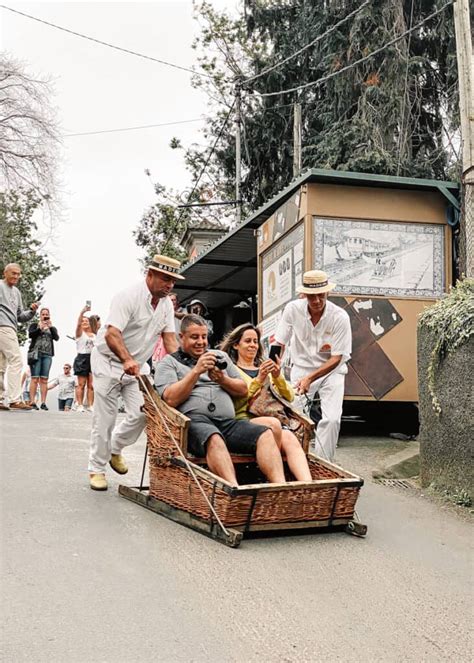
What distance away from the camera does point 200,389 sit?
608 centimetres

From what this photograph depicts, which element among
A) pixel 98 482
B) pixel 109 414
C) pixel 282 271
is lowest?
pixel 98 482

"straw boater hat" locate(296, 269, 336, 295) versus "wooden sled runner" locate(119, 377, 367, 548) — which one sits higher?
"straw boater hat" locate(296, 269, 336, 295)

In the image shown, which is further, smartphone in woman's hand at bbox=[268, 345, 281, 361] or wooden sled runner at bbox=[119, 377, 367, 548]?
smartphone in woman's hand at bbox=[268, 345, 281, 361]

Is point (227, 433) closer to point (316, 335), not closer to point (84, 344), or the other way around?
point (316, 335)

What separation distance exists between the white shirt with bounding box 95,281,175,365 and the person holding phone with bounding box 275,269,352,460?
1.10 m

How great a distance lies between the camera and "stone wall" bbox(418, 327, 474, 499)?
6.86 m

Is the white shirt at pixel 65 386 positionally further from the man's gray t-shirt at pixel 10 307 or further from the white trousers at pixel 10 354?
the man's gray t-shirt at pixel 10 307

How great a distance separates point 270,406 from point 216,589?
203 cm

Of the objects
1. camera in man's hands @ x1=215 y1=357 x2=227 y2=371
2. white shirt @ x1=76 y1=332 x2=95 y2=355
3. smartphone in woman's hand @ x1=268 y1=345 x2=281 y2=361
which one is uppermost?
white shirt @ x1=76 y1=332 x2=95 y2=355

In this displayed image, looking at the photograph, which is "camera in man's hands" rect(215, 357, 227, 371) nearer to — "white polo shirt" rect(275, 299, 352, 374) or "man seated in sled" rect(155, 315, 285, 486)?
"man seated in sled" rect(155, 315, 285, 486)

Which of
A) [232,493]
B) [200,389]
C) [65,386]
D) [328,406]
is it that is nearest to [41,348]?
[65,386]

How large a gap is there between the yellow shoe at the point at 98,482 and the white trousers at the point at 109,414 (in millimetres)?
39

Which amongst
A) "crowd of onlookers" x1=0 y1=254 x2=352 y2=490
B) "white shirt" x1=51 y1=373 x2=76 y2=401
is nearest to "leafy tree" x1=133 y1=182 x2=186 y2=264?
"white shirt" x1=51 y1=373 x2=76 y2=401

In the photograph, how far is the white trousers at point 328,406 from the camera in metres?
7.06
